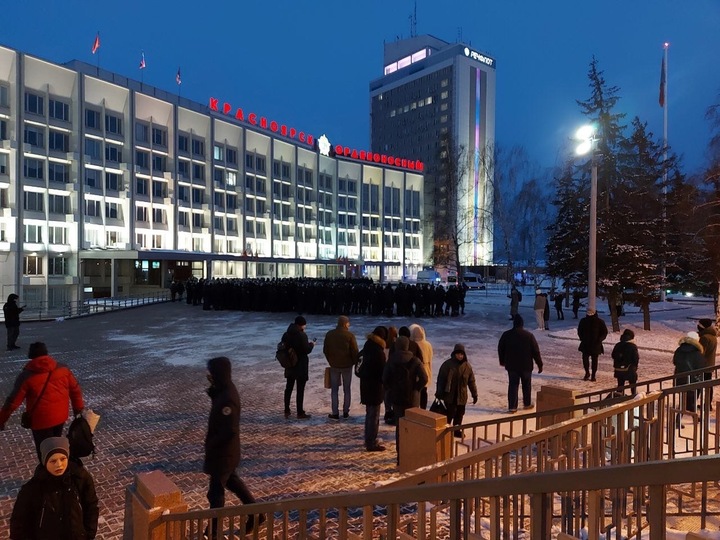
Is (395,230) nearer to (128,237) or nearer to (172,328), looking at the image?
(128,237)

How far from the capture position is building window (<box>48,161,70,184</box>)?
40828 millimetres

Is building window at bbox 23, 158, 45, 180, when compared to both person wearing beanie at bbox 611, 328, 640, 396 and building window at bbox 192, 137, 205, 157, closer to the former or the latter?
building window at bbox 192, 137, 205, 157

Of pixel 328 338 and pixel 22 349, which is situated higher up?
pixel 328 338

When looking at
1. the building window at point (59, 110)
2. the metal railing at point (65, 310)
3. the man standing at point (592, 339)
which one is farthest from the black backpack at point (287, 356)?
the building window at point (59, 110)

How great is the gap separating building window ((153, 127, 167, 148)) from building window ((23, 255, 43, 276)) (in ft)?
53.5

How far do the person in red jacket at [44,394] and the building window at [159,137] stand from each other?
161ft

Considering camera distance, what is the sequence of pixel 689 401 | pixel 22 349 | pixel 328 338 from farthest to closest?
pixel 22 349 < pixel 328 338 < pixel 689 401

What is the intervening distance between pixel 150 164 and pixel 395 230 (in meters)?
42.2

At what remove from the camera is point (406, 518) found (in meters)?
4.35

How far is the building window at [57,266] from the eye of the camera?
40406mm

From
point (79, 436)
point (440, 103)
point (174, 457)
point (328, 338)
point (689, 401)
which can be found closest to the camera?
point (79, 436)

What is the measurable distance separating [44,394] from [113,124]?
4741 centimetres

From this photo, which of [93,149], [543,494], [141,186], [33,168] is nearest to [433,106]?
[141,186]

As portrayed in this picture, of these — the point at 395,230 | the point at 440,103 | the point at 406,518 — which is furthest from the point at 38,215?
the point at 440,103
